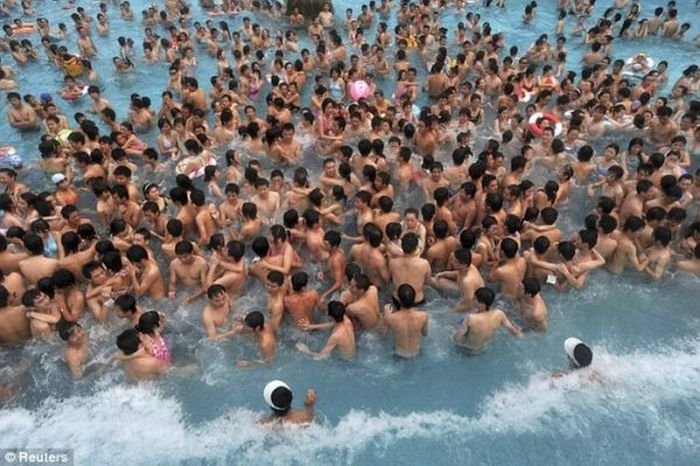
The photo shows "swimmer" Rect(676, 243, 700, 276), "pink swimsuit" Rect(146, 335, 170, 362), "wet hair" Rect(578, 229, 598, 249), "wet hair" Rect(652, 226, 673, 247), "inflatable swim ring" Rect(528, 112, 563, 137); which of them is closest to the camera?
"pink swimsuit" Rect(146, 335, 170, 362)

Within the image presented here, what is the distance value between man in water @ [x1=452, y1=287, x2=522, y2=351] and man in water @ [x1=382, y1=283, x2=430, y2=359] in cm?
53

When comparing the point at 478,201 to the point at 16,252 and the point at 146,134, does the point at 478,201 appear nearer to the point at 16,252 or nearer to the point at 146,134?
the point at 16,252

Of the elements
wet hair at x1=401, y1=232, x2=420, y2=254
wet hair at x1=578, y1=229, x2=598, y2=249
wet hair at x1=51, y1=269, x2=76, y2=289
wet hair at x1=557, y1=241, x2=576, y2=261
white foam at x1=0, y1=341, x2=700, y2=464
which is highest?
wet hair at x1=401, y1=232, x2=420, y2=254

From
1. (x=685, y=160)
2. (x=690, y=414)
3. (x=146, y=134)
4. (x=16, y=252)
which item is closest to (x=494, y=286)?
(x=690, y=414)

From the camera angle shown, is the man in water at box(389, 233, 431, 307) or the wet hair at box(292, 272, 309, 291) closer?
the wet hair at box(292, 272, 309, 291)

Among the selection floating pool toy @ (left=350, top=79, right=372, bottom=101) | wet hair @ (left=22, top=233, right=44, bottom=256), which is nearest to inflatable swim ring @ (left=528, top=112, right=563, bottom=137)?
floating pool toy @ (left=350, top=79, right=372, bottom=101)

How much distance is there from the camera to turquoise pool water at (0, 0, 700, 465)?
250 inches

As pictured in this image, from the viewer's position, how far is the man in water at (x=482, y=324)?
6617 millimetres

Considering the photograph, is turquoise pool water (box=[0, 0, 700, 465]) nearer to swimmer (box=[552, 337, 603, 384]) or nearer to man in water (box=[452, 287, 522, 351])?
man in water (box=[452, 287, 522, 351])

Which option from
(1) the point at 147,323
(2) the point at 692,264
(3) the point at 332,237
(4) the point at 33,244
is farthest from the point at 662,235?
(4) the point at 33,244

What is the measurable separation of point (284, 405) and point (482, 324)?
280 cm

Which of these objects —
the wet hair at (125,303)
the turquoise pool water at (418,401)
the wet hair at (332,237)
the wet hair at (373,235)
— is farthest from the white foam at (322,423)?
the wet hair at (373,235)

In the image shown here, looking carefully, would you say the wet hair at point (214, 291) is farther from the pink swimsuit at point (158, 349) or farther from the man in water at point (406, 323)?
the man in water at point (406, 323)

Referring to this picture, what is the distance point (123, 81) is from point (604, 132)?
13.9 m
